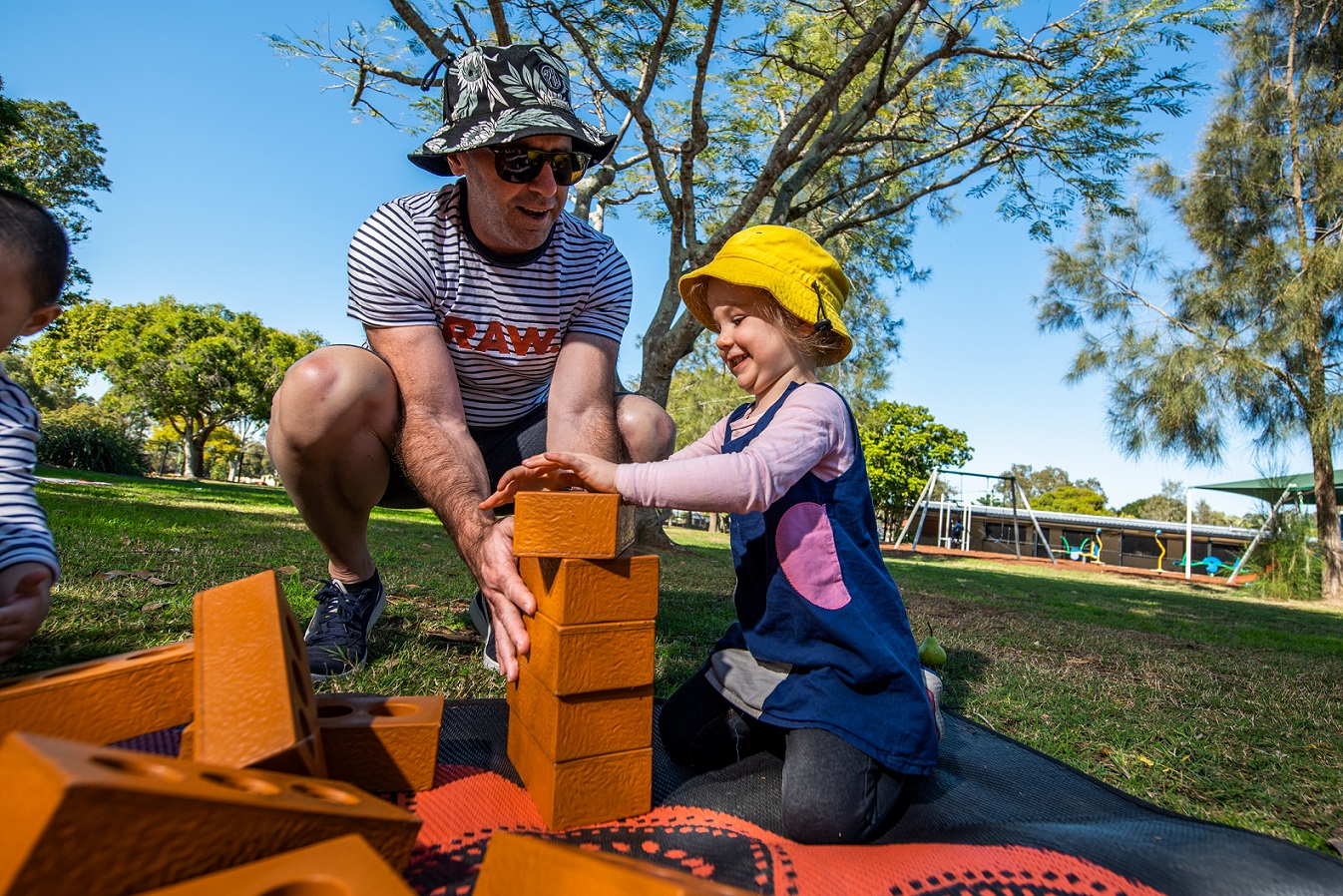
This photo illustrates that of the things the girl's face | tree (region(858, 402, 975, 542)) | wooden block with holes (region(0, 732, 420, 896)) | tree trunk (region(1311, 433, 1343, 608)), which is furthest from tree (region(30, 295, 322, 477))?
wooden block with holes (region(0, 732, 420, 896))

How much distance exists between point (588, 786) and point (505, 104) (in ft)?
6.79

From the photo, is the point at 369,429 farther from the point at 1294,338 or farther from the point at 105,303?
the point at 105,303

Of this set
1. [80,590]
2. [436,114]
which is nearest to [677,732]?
[80,590]

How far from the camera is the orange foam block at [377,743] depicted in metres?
1.47

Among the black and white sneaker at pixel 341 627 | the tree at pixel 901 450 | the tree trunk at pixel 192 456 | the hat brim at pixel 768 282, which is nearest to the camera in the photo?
the hat brim at pixel 768 282

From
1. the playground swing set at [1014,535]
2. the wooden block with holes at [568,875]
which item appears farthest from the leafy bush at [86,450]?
the wooden block with holes at [568,875]

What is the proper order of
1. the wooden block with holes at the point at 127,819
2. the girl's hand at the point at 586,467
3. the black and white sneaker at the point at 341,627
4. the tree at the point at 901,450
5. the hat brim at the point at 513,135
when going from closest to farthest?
the wooden block with holes at the point at 127,819 < the girl's hand at the point at 586,467 < the hat brim at the point at 513,135 < the black and white sneaker at the point at 341,627 < the tree at the point at 901,450

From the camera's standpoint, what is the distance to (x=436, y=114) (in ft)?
34.7

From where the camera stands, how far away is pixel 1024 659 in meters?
3.94

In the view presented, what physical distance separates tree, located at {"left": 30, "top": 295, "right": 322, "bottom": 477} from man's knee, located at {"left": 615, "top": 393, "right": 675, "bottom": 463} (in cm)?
3494

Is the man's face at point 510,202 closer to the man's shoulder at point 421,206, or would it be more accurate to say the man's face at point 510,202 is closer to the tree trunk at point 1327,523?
the man's shoulder at point 421,206

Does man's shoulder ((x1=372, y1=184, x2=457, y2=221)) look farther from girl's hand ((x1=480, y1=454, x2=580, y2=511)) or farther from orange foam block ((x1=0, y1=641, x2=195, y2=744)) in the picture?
orange foam block ((x1=0, y1=641, x2=195, y2=744))

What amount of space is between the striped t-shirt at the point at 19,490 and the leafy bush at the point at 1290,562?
53.7 feet

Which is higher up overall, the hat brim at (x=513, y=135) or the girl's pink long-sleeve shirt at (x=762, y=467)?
the hat brim at (x=513, y=135)
